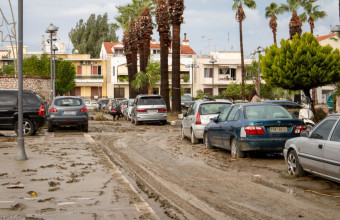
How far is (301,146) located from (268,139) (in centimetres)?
261

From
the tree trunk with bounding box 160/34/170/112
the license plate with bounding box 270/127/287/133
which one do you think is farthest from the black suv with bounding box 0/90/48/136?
the tree trunk with bounding box 160/34/170/112

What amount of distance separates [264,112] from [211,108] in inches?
181

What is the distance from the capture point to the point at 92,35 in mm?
93375

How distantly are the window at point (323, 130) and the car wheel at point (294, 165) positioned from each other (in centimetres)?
71

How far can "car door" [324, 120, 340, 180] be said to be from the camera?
843cm

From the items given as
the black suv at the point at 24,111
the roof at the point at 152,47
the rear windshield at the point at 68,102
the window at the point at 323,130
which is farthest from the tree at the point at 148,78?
the window at the point at 323,130

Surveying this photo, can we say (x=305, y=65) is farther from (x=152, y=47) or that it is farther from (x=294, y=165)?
(x=152, y=47)

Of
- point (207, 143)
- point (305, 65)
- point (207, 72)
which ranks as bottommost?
point (207, 143)

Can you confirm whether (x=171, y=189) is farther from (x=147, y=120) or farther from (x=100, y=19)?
(x=100, y=19)

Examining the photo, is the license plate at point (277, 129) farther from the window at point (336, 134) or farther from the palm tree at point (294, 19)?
the palm tree at point (294, 19)

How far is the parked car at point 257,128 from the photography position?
1260 centimetres

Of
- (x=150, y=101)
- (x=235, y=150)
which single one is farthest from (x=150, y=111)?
(x=235, y=150)

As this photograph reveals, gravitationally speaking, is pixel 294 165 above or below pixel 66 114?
below

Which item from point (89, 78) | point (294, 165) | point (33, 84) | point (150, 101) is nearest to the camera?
point (294, 165)
